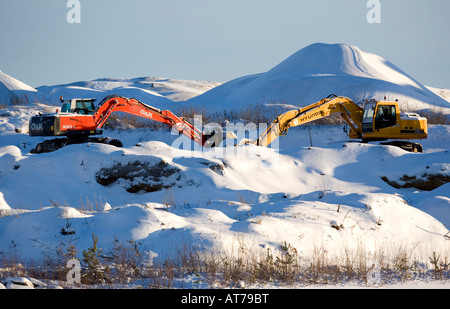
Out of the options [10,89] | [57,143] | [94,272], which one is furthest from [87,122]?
[10,89]

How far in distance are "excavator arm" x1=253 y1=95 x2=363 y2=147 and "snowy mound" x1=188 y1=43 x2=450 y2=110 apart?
936 centimetres

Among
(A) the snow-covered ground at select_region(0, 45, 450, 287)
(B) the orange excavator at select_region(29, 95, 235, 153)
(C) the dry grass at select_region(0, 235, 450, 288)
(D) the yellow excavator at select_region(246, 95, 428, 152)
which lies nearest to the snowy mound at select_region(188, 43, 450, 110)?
(D) the yellow excavator at select_region(246, 95, 428, 152)

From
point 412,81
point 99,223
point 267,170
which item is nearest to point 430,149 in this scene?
point 267,170

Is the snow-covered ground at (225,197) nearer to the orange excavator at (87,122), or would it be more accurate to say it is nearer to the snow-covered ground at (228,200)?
the snow-covered ground at (228,200)

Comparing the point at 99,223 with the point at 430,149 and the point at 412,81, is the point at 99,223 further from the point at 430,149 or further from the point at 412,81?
the point at 412,81

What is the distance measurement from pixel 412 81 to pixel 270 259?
43448 millimetres

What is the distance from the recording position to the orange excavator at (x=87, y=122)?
17141 millimetres

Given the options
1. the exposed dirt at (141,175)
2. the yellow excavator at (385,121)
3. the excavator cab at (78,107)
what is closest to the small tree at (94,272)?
the exposed dirt at (141,175)

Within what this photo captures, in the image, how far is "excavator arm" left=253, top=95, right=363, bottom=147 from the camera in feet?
58.0

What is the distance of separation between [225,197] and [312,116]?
7.42 metres

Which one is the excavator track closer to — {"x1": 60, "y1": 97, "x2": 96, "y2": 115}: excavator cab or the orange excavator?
the orange excavator

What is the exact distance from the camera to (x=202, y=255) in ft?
20.6

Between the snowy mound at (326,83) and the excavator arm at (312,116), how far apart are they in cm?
936

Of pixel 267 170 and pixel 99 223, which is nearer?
pixel 99 223
